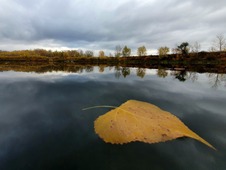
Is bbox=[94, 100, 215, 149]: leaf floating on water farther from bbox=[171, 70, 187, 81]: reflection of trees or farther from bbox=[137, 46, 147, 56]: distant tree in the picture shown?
bbox=[137, 46, 147, 56]: distant tree

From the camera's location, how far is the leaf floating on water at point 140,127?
96.1 inches

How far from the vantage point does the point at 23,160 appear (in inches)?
94.3

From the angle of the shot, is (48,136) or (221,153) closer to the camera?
(221,153)

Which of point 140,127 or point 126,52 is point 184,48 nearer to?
point 126,52

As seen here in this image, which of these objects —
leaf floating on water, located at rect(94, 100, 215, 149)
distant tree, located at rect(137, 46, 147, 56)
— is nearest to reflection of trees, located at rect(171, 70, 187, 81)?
leaf floating on water, located at rect(94, 100, 215, 149)

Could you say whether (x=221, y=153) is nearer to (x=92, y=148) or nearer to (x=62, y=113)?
(x=92, y=148)

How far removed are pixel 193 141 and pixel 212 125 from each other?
50.8 inches

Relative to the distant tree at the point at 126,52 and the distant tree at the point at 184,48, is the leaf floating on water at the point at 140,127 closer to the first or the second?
the distant tree at the point at 184,48

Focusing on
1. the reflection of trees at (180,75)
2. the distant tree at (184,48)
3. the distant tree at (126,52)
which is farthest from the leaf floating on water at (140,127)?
the distant tree at (126,52)

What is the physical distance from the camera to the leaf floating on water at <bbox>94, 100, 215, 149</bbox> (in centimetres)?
244

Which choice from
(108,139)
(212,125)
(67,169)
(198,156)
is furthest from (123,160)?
(212,125)

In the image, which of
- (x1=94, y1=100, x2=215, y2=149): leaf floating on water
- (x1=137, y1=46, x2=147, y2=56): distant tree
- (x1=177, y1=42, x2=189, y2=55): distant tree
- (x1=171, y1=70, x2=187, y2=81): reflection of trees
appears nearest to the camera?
(x1=94, y1=100, x2=215, y2=149): leaf floating on water

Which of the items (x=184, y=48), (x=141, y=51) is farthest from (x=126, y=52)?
(x=184, y=48)

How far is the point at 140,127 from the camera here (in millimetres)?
2602
